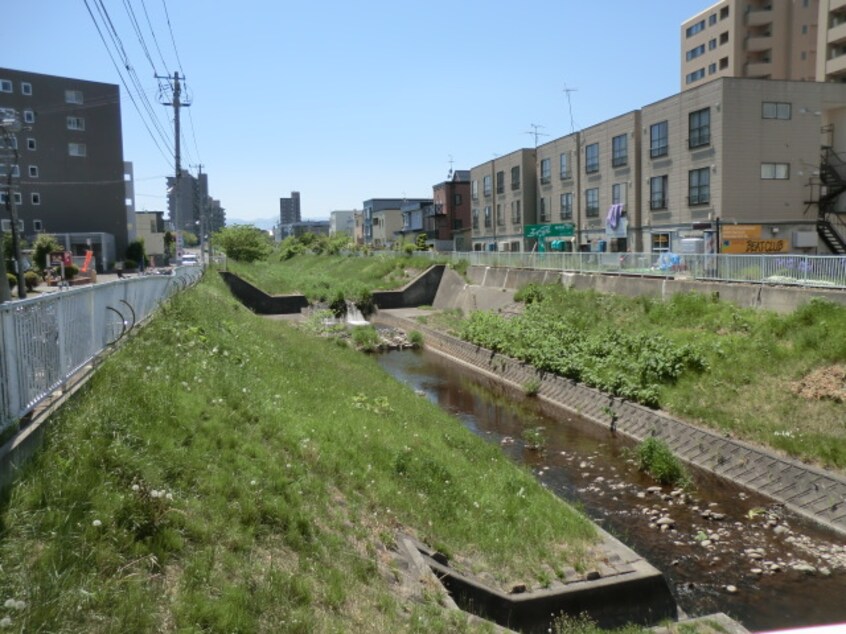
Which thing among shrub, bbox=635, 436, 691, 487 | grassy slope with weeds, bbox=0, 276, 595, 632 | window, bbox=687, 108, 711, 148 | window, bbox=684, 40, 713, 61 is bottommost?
shrub, bbox=635, 436, 691, 487

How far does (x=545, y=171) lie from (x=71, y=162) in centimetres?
4236

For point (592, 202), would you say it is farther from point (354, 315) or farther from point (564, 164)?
point (354, 315)

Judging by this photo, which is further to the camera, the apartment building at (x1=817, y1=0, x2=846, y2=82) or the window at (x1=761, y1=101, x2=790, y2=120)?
the apartment building at (x1=817, y1=0, x2=846, y2=82)

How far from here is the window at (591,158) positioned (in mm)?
→ 45219

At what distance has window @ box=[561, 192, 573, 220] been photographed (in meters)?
49.2

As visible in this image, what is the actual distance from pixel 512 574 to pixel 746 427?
884 centimetres

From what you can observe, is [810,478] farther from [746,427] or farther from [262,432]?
[262,432]

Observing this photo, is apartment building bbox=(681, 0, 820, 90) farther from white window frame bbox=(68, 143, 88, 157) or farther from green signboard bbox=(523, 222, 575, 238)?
white window frame bbox=(68, 143, 88, 157)

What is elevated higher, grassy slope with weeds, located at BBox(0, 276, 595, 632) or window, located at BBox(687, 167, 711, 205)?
window, located at BBox(687, 167, 711, 205)

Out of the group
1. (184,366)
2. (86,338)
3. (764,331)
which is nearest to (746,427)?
(764,331)

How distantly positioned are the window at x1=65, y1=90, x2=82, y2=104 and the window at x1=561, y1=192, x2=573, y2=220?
44.2 metres

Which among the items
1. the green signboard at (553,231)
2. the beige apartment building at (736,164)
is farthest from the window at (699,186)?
the green signboard at (553,231)

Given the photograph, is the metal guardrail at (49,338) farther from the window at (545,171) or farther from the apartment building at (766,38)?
the apartment building at (766,38)

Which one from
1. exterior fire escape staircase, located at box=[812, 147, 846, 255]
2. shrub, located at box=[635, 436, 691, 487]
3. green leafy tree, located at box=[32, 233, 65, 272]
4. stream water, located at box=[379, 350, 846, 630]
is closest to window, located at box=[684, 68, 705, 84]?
exterior fire escape staircase, located at box=[812, 147, 846, 255]
